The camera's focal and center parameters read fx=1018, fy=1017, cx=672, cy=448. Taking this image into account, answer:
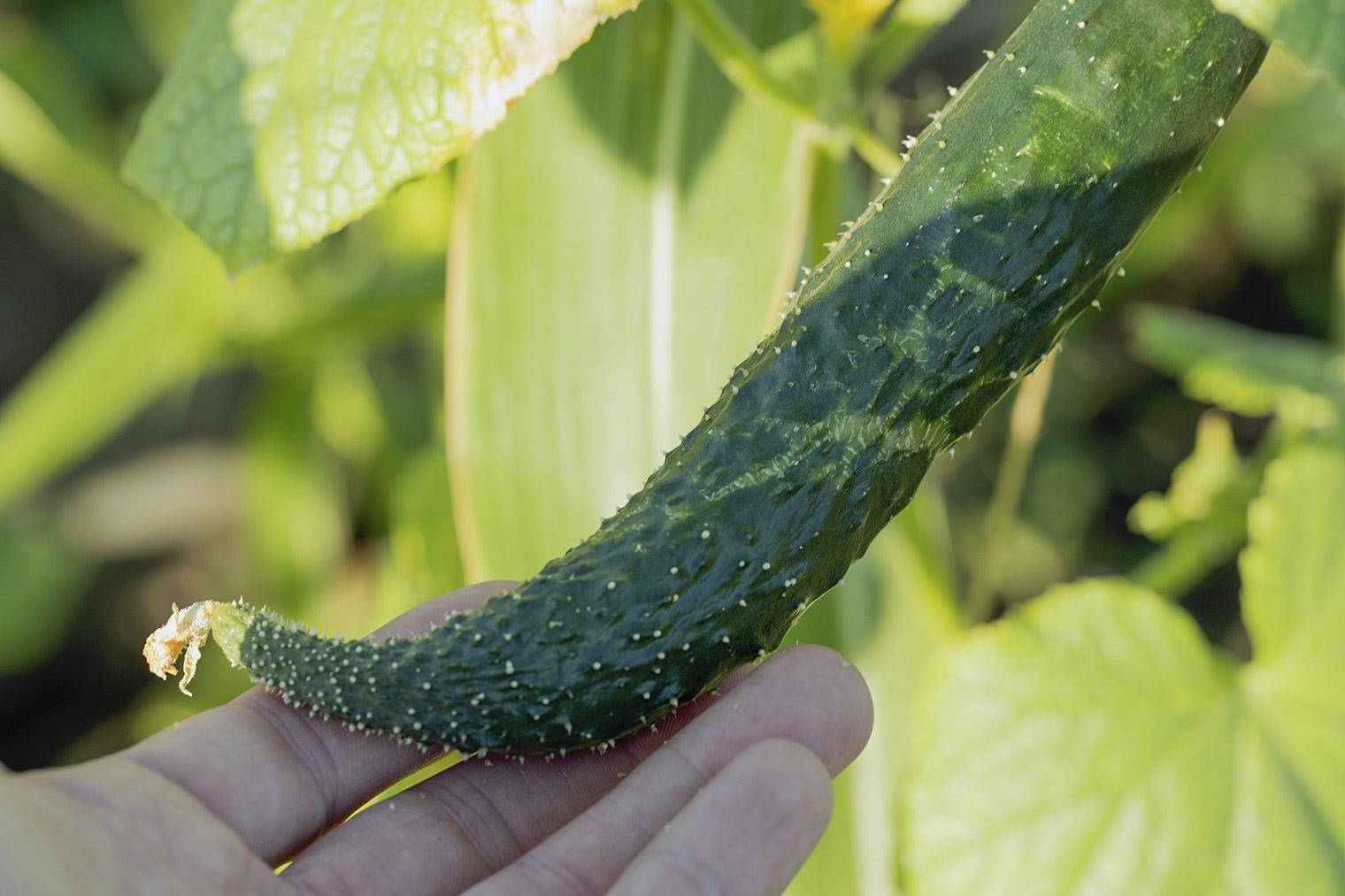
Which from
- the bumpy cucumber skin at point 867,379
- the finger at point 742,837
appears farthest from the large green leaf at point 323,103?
the finger at point 742,837

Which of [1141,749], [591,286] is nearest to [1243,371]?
[1141,749]

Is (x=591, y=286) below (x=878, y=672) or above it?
above

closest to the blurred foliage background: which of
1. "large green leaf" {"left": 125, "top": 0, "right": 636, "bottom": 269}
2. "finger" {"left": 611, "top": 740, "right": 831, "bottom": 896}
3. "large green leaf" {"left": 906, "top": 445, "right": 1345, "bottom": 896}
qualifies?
"large green leaf" {"left": 125, "top": 0, "right": 636, "bottom": 269}

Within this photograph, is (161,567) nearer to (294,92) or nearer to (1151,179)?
(294,92)

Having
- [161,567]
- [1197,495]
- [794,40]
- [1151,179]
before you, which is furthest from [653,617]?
[161,567]

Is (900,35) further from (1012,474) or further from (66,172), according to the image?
(66,172)

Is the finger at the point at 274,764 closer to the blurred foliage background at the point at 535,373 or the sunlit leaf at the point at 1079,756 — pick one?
the blurred foliage background at the point at 535,373
